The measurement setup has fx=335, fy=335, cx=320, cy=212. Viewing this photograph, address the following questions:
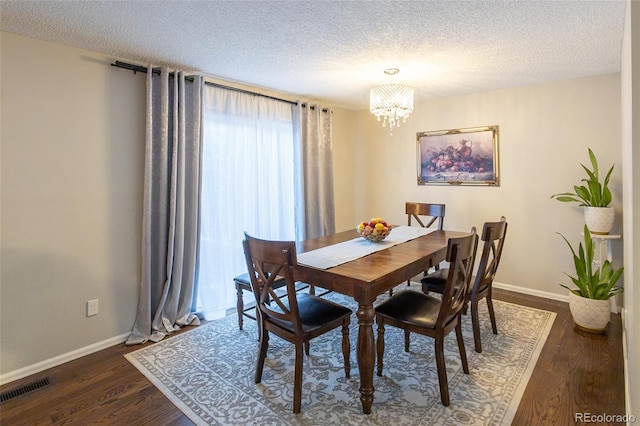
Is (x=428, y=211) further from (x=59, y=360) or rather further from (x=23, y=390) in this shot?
(x=23, y=390)

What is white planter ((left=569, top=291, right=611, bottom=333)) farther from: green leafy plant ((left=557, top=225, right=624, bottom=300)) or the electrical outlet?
the electrical outlet

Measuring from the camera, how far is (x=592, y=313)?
2.64m

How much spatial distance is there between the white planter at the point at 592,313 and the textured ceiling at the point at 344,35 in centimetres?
194

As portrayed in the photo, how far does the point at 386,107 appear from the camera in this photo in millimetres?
2916

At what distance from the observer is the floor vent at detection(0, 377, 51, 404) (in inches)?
79.9

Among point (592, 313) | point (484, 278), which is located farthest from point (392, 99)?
point (592, 313)

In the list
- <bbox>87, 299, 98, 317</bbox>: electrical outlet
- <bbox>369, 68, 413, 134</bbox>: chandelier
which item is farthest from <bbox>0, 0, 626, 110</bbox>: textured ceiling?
<bbox>87, 299, 98, 317</bbox>: electrical outlet

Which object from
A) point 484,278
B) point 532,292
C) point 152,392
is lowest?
point 152,392

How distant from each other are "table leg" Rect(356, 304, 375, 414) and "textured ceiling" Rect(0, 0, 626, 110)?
1.74 meters

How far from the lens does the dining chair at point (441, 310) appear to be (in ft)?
6.14

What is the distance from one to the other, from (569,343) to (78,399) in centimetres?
339

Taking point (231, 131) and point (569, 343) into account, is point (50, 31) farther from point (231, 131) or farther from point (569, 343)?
point (569, 343)

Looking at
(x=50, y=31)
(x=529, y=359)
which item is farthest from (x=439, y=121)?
(x=50, y=31)

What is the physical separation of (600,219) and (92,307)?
421cm
